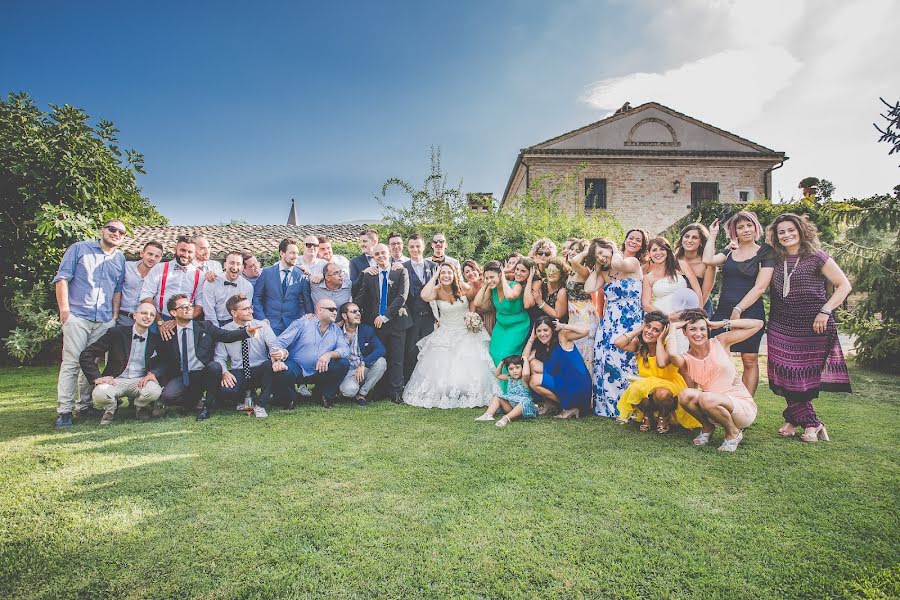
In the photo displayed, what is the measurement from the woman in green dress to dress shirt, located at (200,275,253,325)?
3020mm

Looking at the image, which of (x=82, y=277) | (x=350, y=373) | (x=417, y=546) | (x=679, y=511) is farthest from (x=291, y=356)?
(x=679, y=511)

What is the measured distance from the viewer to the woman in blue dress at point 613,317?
4.99 m

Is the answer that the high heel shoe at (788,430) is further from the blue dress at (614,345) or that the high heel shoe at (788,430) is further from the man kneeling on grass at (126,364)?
the man kneeling on grass at (126,364)

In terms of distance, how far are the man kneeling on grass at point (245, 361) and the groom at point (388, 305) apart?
1.29 metres

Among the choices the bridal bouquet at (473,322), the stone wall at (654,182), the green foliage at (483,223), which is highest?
the stone wall at (654,182)

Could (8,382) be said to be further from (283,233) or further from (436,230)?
(283,233)

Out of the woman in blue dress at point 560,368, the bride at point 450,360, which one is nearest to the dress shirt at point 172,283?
the bride at point 450,360

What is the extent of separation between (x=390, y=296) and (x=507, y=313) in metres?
1.59

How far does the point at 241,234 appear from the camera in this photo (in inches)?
877

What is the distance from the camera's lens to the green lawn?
7.39 feet

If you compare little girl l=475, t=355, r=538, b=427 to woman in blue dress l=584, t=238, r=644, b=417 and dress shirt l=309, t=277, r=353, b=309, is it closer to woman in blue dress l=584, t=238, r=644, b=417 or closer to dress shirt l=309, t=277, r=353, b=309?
woman in blue dress l=584, t=238, r=644, b=417

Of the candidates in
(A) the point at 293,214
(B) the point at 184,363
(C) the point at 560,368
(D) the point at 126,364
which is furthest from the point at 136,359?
(A) the point at 293,214

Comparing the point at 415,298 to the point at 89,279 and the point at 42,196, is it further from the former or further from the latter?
the point at 42,196

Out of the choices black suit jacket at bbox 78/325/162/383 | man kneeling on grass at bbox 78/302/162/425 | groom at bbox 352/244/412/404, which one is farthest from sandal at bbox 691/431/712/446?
black suit jacket at bbox 78/325/162/383
